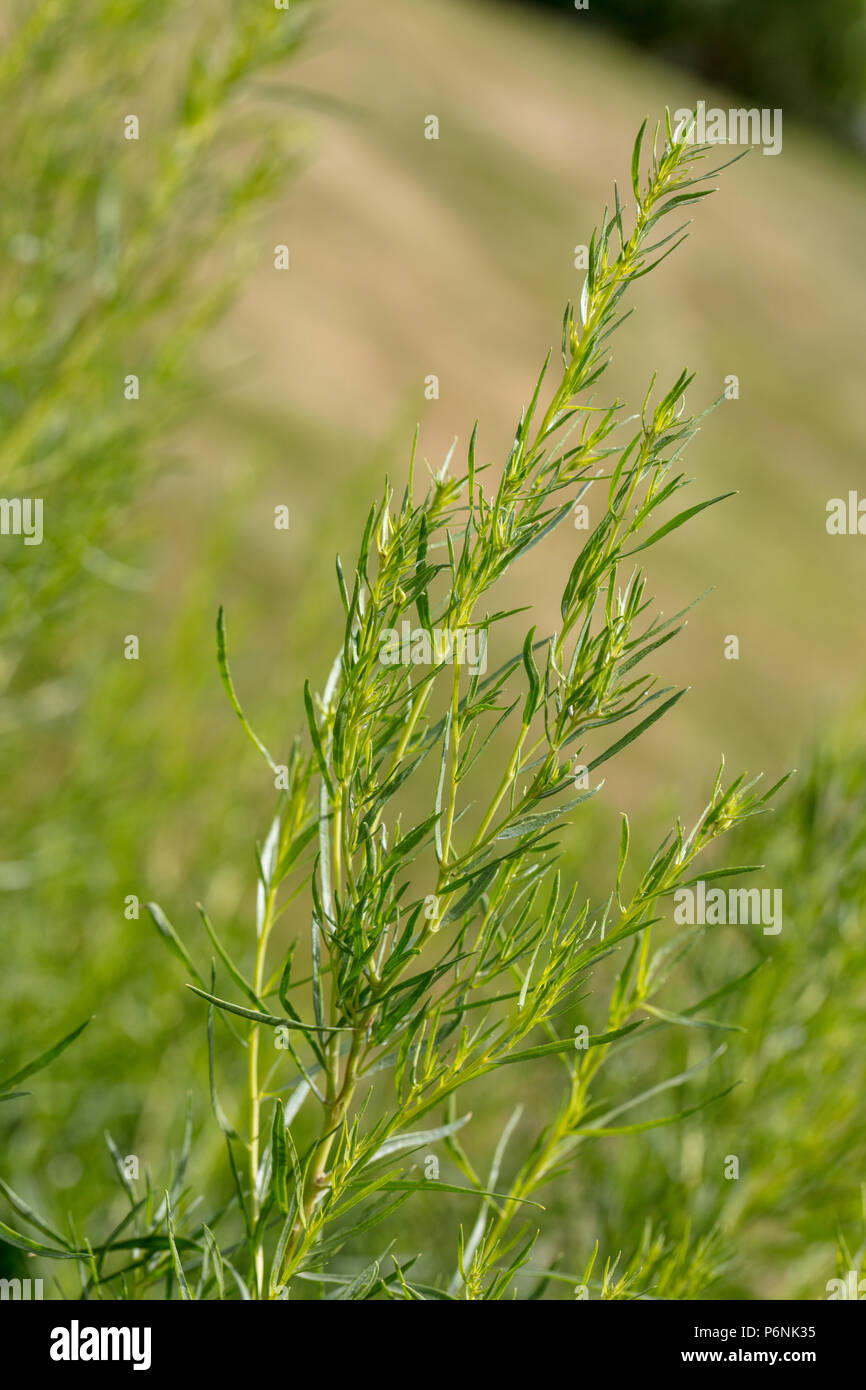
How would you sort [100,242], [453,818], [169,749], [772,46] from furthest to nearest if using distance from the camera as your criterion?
[772,46], [169,749], [100,242], [453,818]

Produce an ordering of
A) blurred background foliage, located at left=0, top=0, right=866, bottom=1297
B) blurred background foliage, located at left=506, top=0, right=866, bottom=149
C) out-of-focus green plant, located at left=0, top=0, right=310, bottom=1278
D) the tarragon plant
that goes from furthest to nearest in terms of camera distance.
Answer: blurred background foliage, located at left=506, top=0, right=866, bottom=149 < out-of-focus green plant, located at left=0, top=0, right=310, bottom=1278 < blurred background foliage, located at left=0, top=0, right=866, bottom=1297 < the tarragon plant

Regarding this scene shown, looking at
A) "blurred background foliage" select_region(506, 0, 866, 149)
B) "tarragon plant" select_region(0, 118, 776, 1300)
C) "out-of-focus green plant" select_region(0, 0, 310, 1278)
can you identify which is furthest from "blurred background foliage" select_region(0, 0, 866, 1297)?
"blurred background foliage" select_region(506, 0, 866, 149)

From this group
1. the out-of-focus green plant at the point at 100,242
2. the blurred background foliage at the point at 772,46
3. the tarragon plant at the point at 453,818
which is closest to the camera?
the tarragon plant at the point at 453,818

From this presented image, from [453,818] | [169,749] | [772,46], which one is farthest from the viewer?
[772,46]

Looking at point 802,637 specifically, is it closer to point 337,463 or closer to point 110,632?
point 337,463

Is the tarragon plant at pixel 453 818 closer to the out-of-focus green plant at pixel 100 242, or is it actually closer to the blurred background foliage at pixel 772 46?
the out-of-focus green plant at pixel 100 242

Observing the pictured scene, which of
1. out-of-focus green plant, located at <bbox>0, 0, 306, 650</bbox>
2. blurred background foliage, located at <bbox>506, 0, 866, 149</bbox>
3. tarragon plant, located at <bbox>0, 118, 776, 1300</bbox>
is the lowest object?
tarragon plant, located at <bbox>0, 118, 776, 1300</bbox>

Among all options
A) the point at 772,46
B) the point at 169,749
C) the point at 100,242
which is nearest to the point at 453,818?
the point at 100,242

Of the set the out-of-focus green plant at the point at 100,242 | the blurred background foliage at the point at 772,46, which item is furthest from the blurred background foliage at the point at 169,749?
the blurred background foliage at the point at 772,46

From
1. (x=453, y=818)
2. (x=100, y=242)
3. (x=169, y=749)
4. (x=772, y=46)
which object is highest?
(x=772, y=46)

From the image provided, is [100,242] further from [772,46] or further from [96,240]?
[772,46]

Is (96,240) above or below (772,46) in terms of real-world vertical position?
below

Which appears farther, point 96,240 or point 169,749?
point 169,749

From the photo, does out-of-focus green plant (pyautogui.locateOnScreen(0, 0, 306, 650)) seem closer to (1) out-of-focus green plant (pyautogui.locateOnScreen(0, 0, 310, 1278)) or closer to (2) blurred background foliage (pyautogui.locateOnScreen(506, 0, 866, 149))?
(1) out-of-focus green plant (pyautogui.locateOnScreen(0, 0, 310, 1278))
